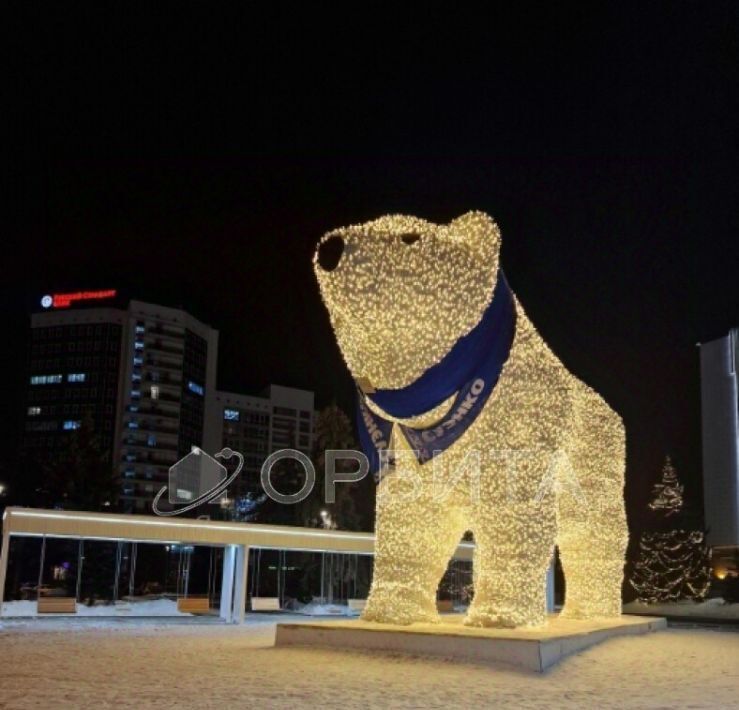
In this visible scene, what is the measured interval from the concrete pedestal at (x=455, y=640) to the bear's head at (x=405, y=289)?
2247 millimetres

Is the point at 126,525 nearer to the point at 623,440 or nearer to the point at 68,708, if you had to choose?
the point at 623,440

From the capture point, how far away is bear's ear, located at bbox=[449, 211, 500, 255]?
8492 mm

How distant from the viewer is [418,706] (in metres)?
5.99

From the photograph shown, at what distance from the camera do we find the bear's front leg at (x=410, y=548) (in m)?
9.00

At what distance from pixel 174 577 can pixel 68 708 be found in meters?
14.8

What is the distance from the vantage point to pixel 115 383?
6378 centimetres

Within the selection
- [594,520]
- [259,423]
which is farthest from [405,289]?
[259,423]

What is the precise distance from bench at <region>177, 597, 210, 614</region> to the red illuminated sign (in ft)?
168

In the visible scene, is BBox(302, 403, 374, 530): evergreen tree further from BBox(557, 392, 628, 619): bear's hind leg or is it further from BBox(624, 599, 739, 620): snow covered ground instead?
BBox(557, 392, 628, 619): bear's hind leg

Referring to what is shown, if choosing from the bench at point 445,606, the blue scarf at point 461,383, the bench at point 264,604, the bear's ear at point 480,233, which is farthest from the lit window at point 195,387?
the bear's ear at point 480,233

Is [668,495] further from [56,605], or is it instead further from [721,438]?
[56,605]

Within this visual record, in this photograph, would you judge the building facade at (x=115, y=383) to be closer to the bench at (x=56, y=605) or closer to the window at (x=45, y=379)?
the window at (x=45, y=379)

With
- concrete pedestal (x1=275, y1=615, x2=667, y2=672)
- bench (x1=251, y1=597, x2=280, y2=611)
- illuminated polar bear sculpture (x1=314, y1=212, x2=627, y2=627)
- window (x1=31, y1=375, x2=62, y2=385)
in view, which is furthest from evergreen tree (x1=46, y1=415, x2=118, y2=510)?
window (x1=31, y1=375, x2=62, y2=385)

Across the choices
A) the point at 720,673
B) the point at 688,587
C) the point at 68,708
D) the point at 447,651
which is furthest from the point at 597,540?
the point at 688,587
